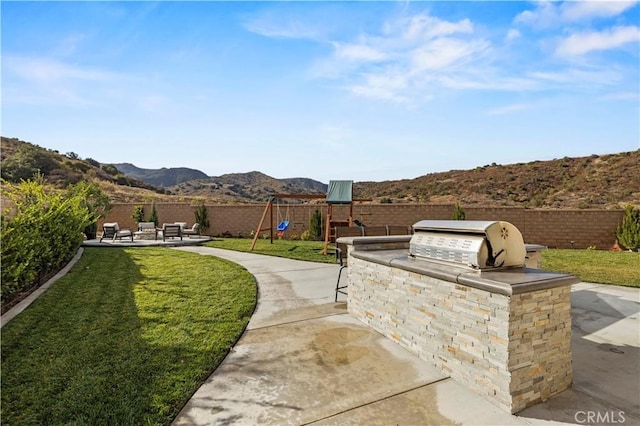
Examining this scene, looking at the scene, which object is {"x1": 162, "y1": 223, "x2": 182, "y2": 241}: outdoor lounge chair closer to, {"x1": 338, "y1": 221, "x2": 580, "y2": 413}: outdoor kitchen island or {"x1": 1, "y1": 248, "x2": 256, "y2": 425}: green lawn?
{"x1": 1, "y1": 248, "x2": 256, "y2": 425}: green lawn

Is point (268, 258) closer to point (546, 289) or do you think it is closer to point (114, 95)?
point (114, 95)

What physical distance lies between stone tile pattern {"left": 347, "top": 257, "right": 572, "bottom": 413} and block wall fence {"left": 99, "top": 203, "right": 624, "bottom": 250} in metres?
12.1

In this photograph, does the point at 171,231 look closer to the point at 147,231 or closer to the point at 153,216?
the point at 147,231

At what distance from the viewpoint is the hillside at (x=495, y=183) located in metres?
25.4

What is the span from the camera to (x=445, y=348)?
3084 millimetres

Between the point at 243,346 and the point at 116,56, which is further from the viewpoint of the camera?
the point at 116,56

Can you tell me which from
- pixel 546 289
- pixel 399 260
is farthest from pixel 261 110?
pixel 546 289

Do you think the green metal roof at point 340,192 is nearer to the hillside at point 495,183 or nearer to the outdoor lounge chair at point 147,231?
the outdoor lounge chair at point 147,231

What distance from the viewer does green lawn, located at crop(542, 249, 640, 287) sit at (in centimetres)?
706

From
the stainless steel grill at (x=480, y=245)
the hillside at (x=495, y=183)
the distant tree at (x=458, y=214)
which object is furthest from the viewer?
the hillside at (x=495, y=183)

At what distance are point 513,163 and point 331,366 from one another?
38.6 m

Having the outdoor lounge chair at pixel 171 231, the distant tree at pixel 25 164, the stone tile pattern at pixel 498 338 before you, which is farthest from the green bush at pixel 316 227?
the distant tree at pixel 25 164

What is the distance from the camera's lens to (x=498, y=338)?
2.55 meters

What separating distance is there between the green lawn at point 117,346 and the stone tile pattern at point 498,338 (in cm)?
210
